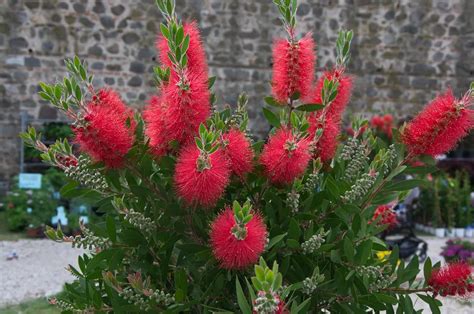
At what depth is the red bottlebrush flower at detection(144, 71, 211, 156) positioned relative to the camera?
4.03 feet

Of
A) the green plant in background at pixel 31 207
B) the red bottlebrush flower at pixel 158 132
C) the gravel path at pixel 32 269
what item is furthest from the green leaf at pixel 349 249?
the green plant in background at pixel 31 207

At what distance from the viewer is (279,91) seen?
143 centimetres

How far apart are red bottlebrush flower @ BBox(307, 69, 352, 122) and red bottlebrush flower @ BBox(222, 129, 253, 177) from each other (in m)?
0.27

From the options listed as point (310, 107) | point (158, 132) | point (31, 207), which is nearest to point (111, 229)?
point (158, 132)

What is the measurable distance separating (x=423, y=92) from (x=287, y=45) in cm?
864

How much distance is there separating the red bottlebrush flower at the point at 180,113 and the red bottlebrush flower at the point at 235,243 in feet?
0.66

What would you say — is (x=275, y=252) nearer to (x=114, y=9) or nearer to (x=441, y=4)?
(x=114, y=9)

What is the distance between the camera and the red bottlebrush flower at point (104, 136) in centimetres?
123

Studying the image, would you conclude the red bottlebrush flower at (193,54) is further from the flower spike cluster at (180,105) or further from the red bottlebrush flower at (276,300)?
the red bottlebrush flower at (276,300)

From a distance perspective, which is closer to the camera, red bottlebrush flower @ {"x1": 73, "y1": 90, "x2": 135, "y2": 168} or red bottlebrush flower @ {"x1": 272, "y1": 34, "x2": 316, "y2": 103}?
red bottlebrush flower @ {"x1": 73, "y1": 90, "x2": 135, "y2": 168}

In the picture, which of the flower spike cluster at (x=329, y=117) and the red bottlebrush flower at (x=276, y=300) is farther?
the flower spike cluster at (x=329, y=117)

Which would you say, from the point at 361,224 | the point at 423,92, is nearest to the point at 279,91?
the point at 361,224

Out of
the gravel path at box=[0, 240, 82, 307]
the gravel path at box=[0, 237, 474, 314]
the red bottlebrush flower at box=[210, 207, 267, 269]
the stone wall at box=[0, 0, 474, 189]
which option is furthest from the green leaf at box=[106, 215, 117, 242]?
the stone wall at box=[0, 0, 474, 189]

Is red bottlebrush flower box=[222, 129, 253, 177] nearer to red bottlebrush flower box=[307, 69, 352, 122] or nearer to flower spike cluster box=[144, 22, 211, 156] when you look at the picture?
flower spike cluster box=[144, 22, 211, 156]
